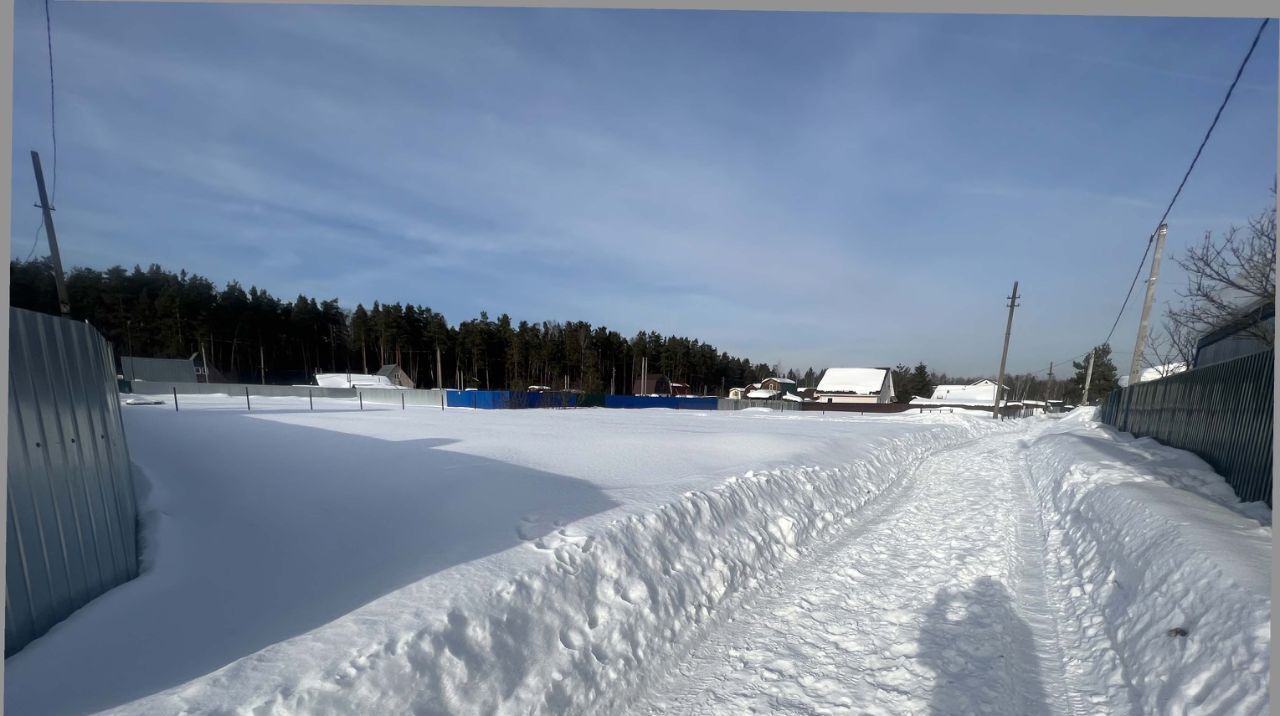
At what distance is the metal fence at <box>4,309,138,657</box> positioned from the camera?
2.82m

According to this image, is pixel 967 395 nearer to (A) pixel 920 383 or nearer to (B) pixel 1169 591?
(A) pixel 920 383

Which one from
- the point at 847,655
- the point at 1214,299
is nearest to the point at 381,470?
the point at 847,655

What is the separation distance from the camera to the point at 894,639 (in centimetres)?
404

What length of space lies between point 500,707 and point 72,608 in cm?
272

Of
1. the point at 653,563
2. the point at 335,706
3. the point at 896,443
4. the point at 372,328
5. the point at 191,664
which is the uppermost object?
the point at 372,328

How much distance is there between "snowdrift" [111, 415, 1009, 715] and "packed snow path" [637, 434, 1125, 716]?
1.04ft

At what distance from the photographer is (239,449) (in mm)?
7535

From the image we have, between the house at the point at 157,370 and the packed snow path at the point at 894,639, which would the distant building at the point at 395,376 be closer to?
the house at the point at 157,370

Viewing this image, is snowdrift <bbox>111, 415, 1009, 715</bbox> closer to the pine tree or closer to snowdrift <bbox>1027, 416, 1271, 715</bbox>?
snowdrift <bbox>1027, 416, 1271, 715</bbox>

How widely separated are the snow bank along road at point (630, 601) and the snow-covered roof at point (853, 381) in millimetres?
61591

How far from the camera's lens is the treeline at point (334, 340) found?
2216 inches

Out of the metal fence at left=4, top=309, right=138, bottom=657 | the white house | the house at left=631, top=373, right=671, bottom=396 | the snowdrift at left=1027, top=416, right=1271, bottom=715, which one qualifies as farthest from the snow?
the white house

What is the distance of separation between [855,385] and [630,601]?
6890 cm

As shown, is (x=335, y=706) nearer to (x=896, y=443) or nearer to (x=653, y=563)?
(x=653, y=563)
